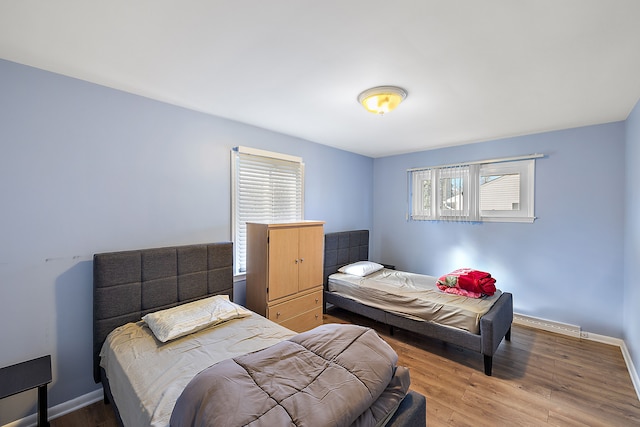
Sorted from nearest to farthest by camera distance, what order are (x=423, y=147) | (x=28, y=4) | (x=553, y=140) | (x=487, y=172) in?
(x=28, y=4)
(x=553, y=140)
(x=487, y=172)
(x=423, y=147)

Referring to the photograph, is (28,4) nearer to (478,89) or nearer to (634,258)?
(478,89)

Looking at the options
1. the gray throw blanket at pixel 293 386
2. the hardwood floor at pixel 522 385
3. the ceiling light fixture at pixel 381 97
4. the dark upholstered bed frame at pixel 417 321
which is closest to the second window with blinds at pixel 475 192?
the dark upholstered bed frame at pixel 417 321

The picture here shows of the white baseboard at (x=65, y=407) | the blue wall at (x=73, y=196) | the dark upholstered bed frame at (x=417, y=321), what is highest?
the blue wall at (x=73, y=196)

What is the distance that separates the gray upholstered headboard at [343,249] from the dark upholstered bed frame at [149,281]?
149cm

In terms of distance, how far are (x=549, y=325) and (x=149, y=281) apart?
14.6 ft

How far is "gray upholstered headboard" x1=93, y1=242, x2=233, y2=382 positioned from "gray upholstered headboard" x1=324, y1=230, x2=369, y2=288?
149 centimetres

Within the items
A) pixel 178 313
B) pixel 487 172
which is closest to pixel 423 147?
pixel 487 172

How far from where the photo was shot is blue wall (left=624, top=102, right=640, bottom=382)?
7.29ft

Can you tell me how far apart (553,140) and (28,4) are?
4.65 meters

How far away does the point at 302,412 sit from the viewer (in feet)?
3.24

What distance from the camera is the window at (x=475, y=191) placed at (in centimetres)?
334

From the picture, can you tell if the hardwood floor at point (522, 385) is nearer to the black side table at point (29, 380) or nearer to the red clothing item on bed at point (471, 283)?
the black side table at point (29, 380)

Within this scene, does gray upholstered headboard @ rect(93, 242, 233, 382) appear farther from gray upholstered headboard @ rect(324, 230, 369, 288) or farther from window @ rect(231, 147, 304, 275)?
gray upholstered headboard @ rect(324, 230, 369, 288)

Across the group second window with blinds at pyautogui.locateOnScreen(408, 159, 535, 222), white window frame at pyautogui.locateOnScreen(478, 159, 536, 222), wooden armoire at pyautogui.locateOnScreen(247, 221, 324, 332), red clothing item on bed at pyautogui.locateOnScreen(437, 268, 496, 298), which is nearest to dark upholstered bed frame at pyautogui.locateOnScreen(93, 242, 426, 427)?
wooden armoire at pyautogui.locateOnScreen(247, 221, 324, 332)
